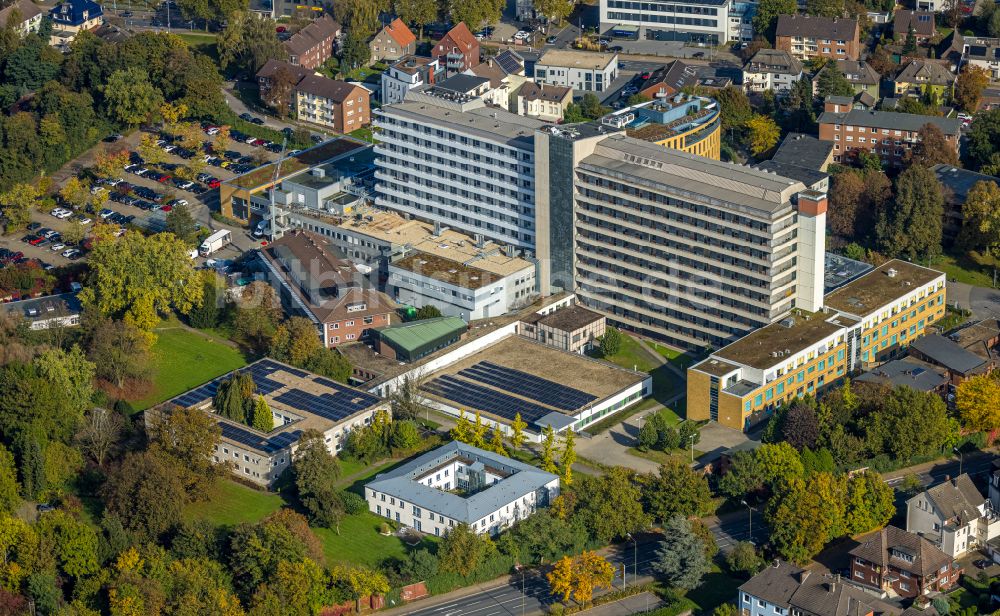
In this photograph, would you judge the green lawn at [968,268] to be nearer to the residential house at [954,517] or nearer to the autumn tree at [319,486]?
the residential house at [954,517]

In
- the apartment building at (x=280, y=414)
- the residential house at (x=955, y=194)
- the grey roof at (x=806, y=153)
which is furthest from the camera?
the grey roof at (x=806, y=153)

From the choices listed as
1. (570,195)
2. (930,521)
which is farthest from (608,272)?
(930,521)

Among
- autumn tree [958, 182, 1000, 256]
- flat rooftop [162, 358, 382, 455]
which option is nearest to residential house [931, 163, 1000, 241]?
autumn tree [958, 182, 1000, 256]

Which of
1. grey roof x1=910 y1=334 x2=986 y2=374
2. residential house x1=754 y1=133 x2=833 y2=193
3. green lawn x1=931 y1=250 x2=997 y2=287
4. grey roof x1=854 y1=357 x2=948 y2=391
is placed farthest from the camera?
residential house x1=754 y1=133 x2=833 y2=193

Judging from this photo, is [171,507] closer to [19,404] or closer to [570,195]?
[19,404]

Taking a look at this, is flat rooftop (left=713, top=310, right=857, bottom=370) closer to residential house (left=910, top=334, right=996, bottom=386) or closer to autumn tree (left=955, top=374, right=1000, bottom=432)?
residential house (left=910, top=334, right=996, bottom=386)

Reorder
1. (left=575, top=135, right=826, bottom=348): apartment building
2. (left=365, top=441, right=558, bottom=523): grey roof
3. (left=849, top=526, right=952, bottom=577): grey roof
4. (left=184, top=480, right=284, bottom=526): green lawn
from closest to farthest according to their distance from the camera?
(left=849, top=526, right=952, bottom=577): grey roof < (left=365, top=441, right=558, bottom=523): grey roof < (left=184, top=480, right=284, bottom=526): green lawn < (left=575, top=135, right=826, bottom=348): apartment building

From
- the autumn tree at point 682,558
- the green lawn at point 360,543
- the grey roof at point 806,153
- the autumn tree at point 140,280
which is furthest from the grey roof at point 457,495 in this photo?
the grey roof at point 806,153
